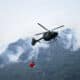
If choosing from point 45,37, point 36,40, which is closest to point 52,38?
point 45,37

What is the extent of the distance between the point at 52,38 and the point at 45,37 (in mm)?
3443

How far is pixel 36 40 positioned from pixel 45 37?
59.1 ft

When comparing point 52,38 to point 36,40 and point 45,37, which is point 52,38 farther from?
point 36,40

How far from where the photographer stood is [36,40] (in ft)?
440

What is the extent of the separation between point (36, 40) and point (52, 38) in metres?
20.9

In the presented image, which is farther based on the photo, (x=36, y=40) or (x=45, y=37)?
(x=36, y=40)

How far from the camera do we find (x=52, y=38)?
114m

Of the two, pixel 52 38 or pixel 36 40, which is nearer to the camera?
pixel 52 38

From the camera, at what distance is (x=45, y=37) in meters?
117
